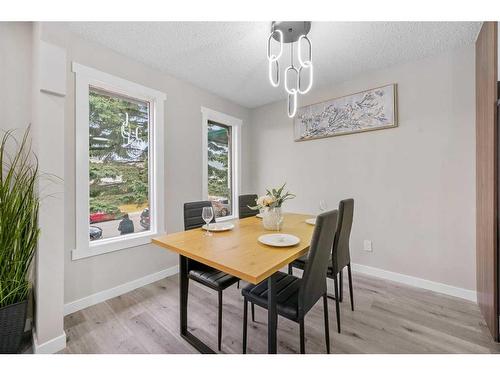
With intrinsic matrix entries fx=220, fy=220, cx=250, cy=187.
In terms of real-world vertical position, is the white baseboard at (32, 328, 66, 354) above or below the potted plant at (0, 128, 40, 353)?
below

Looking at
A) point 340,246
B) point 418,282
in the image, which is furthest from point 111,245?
point 418,282

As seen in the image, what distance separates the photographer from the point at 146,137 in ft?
8.43

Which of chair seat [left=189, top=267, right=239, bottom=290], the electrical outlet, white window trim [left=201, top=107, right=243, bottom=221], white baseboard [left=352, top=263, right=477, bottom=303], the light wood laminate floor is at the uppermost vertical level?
→ white window trim [left=201, top=107, right=243, bottom=221]

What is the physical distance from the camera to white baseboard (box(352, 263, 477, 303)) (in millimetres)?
2154

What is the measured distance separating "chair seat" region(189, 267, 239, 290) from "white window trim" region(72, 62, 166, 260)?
3.46ft

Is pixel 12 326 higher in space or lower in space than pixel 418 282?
higher

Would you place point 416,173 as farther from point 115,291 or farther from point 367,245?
point 115,291

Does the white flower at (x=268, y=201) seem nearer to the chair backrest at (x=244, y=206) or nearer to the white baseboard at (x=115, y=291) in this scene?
the chair backrest at (x=244, y=206)

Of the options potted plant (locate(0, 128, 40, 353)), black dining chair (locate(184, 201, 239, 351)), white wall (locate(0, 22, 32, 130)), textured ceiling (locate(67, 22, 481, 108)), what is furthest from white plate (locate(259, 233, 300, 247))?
white wall (locate(0, 22, 32, 130))

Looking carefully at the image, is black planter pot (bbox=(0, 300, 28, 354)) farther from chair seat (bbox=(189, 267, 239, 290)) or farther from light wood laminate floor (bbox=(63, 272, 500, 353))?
chair seat (bbox=(189, 267, 239, 290))

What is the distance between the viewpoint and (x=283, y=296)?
136 centimetres

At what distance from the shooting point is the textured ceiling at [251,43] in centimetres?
185

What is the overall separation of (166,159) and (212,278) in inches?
64.2

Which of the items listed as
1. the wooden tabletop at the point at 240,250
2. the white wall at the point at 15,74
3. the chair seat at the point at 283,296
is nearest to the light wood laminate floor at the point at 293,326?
the chair seat at the point at 283,296
